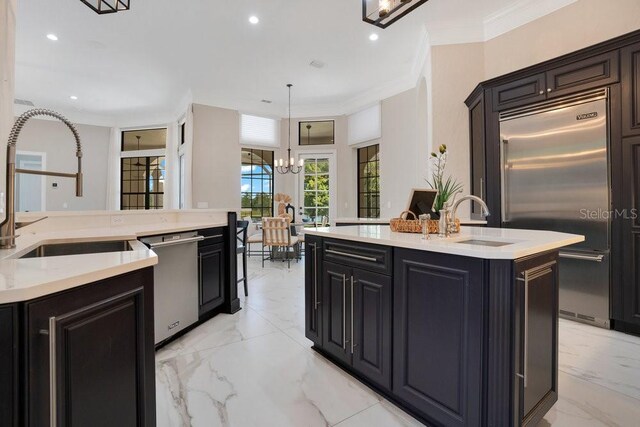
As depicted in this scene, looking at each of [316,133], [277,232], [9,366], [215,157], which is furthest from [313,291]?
[316,133]

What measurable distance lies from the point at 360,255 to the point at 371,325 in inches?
15.6

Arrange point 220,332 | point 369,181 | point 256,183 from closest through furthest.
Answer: point 220,332
point 369,181
point 256,183

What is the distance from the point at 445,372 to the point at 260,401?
102 cm

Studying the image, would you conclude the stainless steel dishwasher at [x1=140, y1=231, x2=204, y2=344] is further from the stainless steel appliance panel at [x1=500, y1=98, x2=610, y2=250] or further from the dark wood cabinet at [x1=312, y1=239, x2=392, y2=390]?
the stainless steel appliance panel at [x1=500, y1=98, x2=610, y2=250]

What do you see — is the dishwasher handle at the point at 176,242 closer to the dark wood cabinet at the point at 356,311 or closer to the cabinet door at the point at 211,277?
the cabinet door at the point at 211,277

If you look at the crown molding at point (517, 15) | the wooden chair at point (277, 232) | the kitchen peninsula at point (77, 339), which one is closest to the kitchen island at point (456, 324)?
the kitchen peninsula at point (77, 339)

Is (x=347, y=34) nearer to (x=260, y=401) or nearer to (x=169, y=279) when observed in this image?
(x=169, y=279)

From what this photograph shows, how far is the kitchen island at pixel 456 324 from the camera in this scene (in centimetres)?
124

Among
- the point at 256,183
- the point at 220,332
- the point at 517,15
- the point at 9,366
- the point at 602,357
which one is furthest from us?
the point at 256,183

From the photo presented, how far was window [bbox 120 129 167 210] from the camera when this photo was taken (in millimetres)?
7871

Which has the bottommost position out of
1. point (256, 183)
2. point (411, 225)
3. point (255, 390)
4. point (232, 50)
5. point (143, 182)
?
point (255, 390)

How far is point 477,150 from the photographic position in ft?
12.1

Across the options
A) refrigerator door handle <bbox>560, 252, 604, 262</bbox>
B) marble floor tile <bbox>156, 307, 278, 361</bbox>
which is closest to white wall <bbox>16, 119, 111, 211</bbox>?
marble floor tile <bbox>156, 307, 278, 361</bbox>

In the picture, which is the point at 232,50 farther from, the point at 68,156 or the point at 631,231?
the point at 68,156
